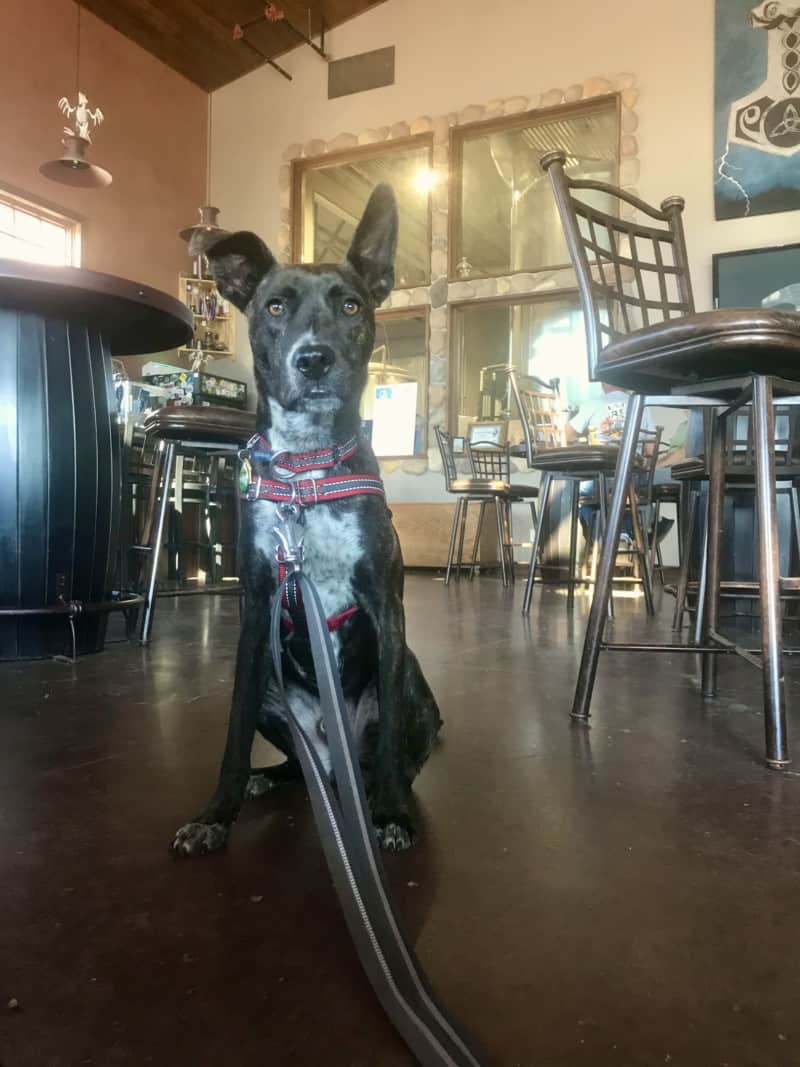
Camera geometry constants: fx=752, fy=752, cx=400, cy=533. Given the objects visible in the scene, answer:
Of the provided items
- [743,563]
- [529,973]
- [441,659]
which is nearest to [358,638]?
[529,973]

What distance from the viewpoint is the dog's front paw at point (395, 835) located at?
0.90 meters

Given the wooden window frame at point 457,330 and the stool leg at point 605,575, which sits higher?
the wooden window frame at point 457,330

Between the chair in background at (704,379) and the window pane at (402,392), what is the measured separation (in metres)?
5.68

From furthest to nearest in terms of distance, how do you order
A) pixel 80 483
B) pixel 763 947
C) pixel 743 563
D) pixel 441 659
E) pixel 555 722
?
pixel 743 563
pixel 441 659
pixel 80 483
pixel 555 722
pixel 763 947

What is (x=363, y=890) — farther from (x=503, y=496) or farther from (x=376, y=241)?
(x=503, y=496)

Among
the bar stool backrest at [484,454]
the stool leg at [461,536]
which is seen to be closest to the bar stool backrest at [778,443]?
the bar stool backrest at [484,454]

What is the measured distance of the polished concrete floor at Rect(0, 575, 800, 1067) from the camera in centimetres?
56

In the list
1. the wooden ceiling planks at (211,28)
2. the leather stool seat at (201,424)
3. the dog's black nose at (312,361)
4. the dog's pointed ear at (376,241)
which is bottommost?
the dog's black nose at (312,361)

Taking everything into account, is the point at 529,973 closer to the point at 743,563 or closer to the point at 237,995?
the point at 237,995

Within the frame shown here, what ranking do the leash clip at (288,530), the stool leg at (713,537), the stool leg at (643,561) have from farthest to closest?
the stool leg at (643,561)
the stool leg at (713,537)
the leash clip at (288,530)

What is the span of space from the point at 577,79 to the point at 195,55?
3832 millimetres

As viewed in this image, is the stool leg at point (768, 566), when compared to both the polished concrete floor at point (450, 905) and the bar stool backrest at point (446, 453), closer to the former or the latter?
the polished concrete floor at point (450, 905)

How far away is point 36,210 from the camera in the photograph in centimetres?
627

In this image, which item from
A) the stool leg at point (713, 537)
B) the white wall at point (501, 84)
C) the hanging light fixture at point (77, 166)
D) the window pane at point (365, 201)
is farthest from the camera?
the window pane at point (365, 201)
